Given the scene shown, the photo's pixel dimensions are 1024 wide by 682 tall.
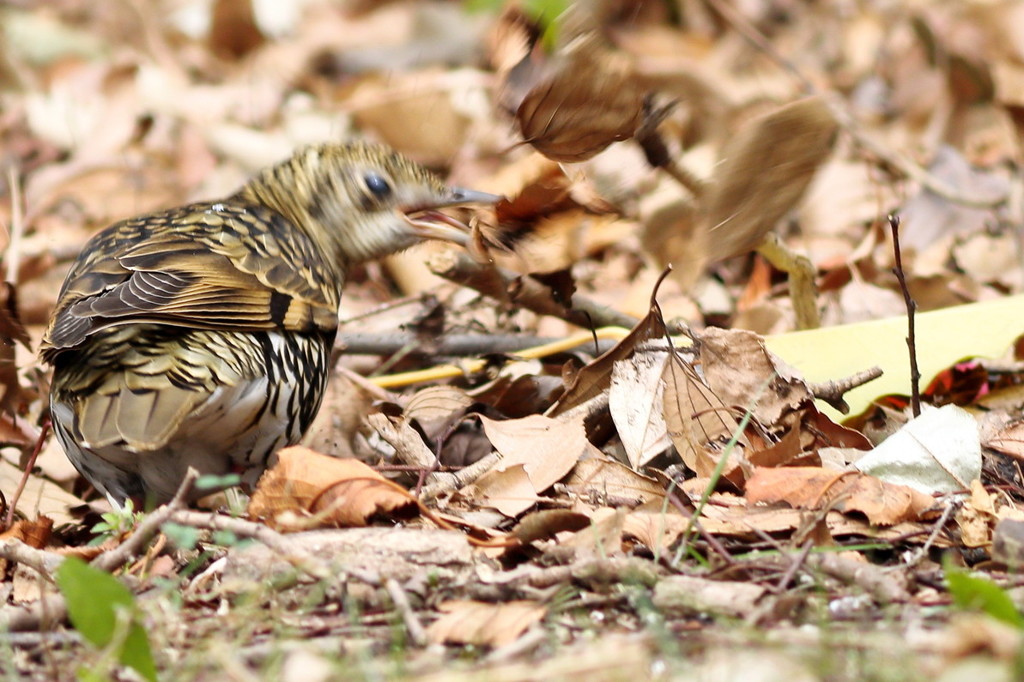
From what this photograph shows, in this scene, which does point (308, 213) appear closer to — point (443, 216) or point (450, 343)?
point (443, 216)

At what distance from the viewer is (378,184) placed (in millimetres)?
4449

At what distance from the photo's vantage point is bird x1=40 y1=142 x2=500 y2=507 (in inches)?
132

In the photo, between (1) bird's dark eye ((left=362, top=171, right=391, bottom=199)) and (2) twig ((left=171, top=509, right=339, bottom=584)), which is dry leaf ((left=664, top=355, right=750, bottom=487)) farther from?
(1) bird's dark eye ((left=362, top=171, right=391, bottom=199))

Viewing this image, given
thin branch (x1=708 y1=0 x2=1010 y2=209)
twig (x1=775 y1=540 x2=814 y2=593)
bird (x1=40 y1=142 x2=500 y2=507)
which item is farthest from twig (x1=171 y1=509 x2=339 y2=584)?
thin branch (x1=708 y1=0 x2=1010 y2=209)

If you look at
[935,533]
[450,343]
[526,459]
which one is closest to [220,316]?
[526,459]

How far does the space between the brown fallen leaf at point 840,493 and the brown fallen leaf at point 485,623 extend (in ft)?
2.75

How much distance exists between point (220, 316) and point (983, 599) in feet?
7.28

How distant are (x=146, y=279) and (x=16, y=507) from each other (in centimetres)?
91

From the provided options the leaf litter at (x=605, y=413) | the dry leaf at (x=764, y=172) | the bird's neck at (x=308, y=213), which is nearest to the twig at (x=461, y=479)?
the leaf litter at (x=605, y=413)

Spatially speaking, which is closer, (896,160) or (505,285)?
(505,285)

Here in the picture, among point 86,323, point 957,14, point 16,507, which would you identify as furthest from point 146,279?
point 957,14

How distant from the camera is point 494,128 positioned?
24.2ft

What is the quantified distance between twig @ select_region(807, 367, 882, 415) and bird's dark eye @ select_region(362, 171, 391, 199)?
162 cm

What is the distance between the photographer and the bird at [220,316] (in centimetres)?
336
